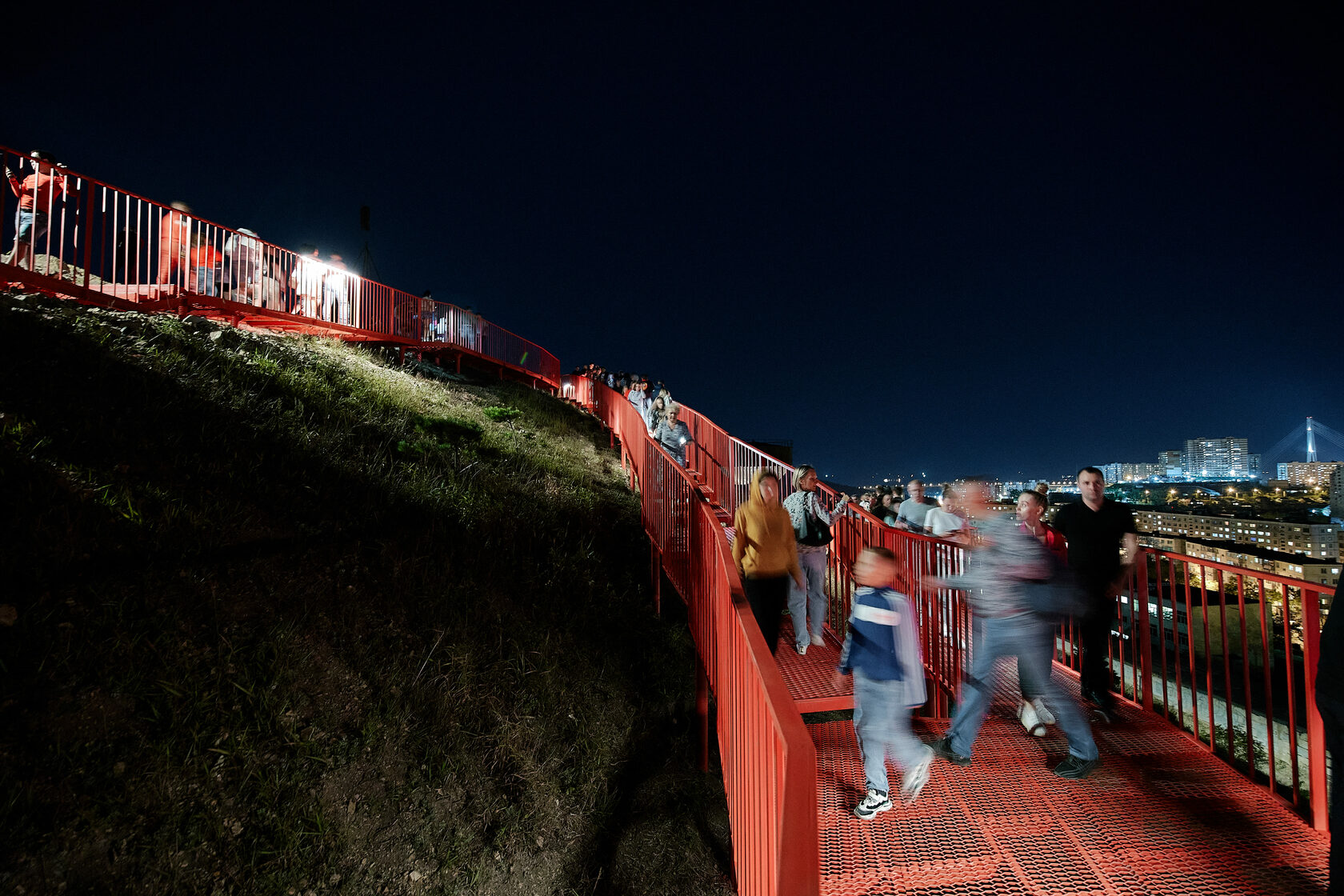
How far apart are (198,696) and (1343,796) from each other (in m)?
5.01

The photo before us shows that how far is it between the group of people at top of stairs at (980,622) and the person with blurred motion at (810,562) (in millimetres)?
482

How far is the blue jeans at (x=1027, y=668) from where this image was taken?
3.12m

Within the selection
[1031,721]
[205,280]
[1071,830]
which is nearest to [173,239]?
[205,280]

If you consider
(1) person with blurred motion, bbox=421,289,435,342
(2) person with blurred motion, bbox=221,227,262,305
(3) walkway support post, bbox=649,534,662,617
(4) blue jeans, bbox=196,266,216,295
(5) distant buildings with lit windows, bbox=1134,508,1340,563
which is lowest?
(5) distant buildings with lit windows, bbox=1134,508,1340,563

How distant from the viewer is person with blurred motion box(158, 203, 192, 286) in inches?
289

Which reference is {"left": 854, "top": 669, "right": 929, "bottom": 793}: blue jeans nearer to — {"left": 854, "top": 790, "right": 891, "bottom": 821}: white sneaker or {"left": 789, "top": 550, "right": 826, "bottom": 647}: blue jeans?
A: {"left": 854, "top": 790, "right": 891, "bottom": 821}: white sneaker

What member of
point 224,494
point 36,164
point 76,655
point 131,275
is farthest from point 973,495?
point 131,275

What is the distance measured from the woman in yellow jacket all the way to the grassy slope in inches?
62.0

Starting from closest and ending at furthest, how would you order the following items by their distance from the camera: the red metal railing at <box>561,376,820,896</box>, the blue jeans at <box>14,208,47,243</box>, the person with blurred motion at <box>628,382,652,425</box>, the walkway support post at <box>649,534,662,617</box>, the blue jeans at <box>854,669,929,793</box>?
the red metal railing at <box>561,376,820,896</box> < the blue jeans at <box>854,669,929,793</box> < the walkway support post at <box>649,534,662,617</box> < the blue jeans at <box>14,208,47,243</box> < the person with blurred motion at <box>628,382,652,425</box>

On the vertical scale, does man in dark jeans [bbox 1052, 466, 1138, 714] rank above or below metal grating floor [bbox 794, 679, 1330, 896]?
above

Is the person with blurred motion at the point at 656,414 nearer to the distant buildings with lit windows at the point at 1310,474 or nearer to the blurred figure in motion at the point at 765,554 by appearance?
the blurred figure in motion at the point at 765,554

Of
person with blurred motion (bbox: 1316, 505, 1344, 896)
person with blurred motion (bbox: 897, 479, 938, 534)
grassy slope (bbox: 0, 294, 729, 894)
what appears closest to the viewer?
person with blurred motion (bbox: 1316, 505, 1344, 896)

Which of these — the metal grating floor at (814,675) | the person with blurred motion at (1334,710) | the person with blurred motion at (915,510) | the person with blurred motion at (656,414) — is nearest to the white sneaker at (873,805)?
the metal grating floor at (814,675)

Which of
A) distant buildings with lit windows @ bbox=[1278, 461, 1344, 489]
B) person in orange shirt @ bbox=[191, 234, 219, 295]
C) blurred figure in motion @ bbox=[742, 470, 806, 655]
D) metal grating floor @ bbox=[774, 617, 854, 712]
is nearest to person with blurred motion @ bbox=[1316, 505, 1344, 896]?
metal grating floor @ bbox=[774, 617, 854, 712]
